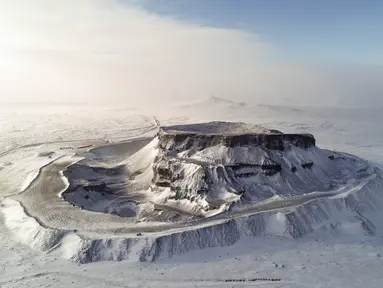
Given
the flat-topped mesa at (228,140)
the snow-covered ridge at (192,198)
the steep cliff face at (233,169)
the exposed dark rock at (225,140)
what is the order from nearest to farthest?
the snow-covered ridge at (192,198) < the steep cliff face at (233,169) < the exposed dark rock at (225,140) < the flat-topped mesa at (228,140)

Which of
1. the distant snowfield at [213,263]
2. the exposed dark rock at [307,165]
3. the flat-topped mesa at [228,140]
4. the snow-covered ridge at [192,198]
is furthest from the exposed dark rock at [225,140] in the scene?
the distant snowfield at [213,263]

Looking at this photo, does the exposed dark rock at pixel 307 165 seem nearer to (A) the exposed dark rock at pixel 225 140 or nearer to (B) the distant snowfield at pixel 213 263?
(A) the exposed dark rock at pixel 225 140

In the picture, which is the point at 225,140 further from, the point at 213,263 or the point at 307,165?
the point at 213,263

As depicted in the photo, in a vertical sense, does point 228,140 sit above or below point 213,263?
above

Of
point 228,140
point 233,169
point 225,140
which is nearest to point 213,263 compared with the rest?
point 233,169

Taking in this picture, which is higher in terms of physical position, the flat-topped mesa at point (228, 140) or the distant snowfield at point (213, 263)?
the flat-topped mesa at point (228, 140)

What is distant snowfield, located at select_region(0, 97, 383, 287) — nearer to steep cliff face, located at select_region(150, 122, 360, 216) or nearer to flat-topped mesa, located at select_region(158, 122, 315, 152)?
steep cliff face, located at select_region(150, 122, 360, 216)

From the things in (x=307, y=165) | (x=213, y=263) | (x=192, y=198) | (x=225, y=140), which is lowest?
(x=213, y=263)

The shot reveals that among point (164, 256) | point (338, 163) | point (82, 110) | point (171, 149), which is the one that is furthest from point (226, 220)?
point (82, 110)

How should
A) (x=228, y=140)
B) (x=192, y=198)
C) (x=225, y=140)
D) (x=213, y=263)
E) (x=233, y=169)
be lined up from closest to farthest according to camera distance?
(x=213, y=263)
(x=192, y=198)
(x=233, y=169)
(x=228, y=140)
(x=225, y=140)
